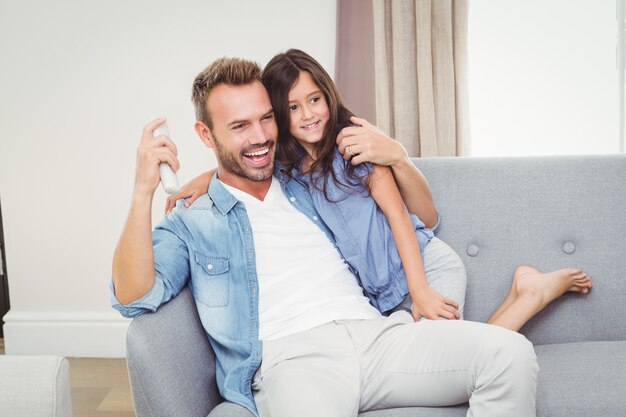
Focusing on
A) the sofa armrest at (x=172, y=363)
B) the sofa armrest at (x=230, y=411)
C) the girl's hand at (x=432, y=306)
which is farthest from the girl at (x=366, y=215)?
the sofa armrest at (x=230, y=411)

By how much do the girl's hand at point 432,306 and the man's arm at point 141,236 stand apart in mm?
691

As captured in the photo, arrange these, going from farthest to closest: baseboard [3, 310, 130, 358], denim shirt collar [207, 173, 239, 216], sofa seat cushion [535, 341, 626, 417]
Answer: baseboard [3, 310, 130, 358] → denim shirt collar [207, 173, 239, 216] → sofa seat cushion [535, 341, 626, 417]

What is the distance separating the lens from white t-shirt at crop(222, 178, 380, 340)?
1687 mm

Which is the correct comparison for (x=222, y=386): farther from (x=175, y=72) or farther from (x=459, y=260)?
(x=175, y=72)

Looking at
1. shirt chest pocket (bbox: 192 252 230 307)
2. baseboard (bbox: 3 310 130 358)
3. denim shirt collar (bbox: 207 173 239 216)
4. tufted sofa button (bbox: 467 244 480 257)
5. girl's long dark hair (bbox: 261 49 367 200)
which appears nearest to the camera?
shirt chest pocket (bbox: 192 252 230 307)

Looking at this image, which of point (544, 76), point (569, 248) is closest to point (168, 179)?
point (569, 248)

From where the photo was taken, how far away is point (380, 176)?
185 cm

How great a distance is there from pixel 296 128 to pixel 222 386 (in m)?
0.74

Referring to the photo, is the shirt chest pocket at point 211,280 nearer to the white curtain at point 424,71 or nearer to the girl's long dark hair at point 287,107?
the girl's long dark hair at point 287,107

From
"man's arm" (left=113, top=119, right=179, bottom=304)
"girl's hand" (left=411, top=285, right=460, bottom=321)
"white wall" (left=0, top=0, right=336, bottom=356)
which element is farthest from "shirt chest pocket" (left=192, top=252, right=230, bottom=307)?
"white wall" (left=0, top=0, right=336, bottom=356)

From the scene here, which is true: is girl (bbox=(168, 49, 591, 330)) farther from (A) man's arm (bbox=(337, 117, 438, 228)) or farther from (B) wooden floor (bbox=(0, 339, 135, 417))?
(B) wooden floor (bbox=(0, 339, 135, 417))

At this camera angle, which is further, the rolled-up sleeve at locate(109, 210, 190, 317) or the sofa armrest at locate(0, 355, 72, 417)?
the rolled-up sleeve at locate(109, 210, 190, 317)

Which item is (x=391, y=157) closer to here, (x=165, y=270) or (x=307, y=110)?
(x=307, y=110)

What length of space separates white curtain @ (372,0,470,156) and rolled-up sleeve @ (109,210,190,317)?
1107 mm
